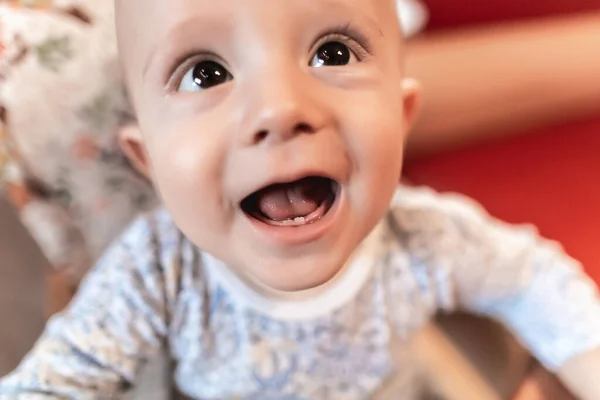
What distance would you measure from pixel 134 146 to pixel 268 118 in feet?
0.77

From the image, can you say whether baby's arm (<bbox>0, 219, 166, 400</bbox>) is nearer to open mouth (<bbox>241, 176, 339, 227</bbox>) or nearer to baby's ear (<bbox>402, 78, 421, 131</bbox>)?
open mouth (<bbox>241, 176, 339, 227</bbox>)

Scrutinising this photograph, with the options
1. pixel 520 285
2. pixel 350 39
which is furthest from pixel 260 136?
pixel 520 285

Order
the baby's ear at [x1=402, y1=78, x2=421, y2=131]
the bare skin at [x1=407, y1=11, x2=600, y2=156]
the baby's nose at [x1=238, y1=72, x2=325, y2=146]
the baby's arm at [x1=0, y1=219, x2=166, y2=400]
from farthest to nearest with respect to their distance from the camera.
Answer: the bare skin at [x1=407, y1=11, x2=600, y2=156] → the baby's ear at [x1=402, y1=78, x2=421, y2=131] → the baby's arm at [x1=0, y1=219, x2=166, y2=400] → the baby's nose at [x1=238, y1=72, x2=325, y2=146]

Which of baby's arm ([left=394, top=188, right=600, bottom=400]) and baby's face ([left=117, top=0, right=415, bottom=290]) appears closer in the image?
baby's face ([left=117, top=0, right=415, bottom=290])

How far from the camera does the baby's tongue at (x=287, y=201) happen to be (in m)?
0.55

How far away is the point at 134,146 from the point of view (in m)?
0.68

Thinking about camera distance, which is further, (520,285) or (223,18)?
(520,285)

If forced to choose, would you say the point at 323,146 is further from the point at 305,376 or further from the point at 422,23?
the point at 422,23

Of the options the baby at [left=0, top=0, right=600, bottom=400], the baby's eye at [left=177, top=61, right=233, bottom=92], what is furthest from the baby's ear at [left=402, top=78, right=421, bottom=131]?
the baby's eye at [left=177, top=61, right=233, bottom=92]

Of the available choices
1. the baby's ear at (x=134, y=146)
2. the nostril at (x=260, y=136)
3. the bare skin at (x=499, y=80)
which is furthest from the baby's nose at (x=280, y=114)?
the bare skin at (x=499, y=80)

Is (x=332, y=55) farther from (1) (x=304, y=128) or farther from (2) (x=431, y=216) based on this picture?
(2) (x=431, y=216)

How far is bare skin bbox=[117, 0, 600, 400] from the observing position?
0.51m

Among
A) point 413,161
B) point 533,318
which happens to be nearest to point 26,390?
point 533,318

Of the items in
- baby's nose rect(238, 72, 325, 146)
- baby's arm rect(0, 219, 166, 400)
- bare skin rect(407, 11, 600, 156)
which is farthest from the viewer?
bare skin rect(407, 11, 600, 156)
